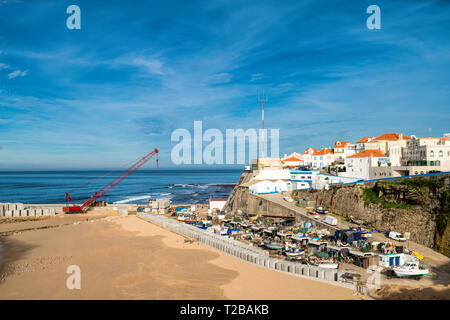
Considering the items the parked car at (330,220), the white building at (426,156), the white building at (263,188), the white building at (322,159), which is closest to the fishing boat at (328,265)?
the parked car at (330,220)

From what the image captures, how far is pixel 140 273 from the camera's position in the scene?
660 inches

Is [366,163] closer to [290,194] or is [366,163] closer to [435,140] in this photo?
[290,194]

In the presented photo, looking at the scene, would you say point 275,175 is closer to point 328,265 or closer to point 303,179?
point 303,179

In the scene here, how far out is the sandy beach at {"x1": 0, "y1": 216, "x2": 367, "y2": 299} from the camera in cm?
1381

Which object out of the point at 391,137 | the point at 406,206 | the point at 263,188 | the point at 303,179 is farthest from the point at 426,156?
the point at 263,188

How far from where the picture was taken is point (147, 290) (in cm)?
1433

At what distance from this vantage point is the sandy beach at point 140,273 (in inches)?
544

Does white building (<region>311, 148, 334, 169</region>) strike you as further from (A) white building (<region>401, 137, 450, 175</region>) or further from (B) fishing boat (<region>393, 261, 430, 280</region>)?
(B) fishing boat (<region>393, 261, 430, 280</region>)

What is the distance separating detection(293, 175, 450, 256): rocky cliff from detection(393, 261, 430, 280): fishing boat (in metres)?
6.77

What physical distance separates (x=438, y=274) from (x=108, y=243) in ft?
81.4

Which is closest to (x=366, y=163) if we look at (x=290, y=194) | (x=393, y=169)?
(x=393, y=169)

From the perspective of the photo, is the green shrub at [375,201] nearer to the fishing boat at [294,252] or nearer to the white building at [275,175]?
the fishing boat at [294,252]

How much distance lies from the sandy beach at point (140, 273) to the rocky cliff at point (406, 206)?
13392 mm

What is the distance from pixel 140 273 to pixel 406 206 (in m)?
23.5
